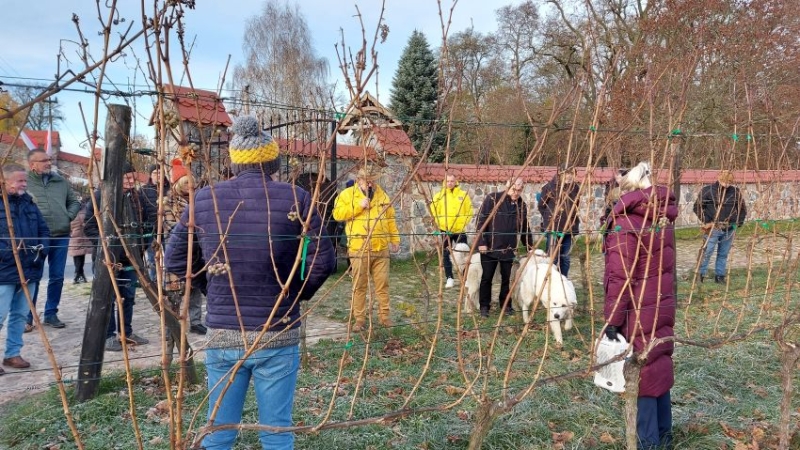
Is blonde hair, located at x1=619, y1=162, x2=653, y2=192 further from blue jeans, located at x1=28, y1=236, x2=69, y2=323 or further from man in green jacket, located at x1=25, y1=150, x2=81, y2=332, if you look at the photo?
blue jeans, located at x1=28, y1=236, x2=69, y2=323

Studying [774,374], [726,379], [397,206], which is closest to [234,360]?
[726,379]

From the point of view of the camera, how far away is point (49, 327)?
6246 mm

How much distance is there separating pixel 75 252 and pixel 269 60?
21.5 m

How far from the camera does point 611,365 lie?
3.17 metres

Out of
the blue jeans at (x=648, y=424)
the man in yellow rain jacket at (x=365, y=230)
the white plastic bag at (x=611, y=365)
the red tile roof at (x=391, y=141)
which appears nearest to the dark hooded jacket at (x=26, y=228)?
the man in yellow rain jacket at (x=365, y=230)

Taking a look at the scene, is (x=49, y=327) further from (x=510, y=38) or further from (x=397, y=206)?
(x=510, y=38)

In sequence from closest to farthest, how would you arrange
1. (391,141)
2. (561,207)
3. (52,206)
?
(561,207) < (391,141) < (52,206)

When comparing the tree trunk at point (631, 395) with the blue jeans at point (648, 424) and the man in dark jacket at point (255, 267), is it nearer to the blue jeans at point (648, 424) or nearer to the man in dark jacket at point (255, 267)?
the blue jeans at point (648, 424)

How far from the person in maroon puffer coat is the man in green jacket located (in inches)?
209

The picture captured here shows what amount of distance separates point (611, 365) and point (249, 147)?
88.8 inches

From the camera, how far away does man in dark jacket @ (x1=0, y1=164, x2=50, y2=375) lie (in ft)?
15.5

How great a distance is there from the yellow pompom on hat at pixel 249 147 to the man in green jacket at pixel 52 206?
4.31 m

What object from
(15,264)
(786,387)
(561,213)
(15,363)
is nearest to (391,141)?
(561,213)

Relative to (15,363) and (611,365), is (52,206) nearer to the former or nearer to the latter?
(15,363)
